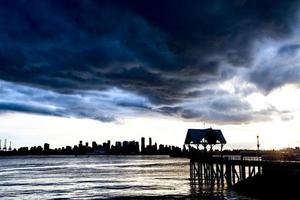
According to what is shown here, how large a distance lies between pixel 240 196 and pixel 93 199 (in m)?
15.5

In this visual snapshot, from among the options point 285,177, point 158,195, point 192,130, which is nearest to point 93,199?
point 158,195

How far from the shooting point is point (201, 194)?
151ft

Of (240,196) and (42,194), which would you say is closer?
(240,196)

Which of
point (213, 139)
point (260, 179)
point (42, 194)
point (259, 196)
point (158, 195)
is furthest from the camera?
point (213, 139)

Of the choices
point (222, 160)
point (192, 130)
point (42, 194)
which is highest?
point (192, 130)

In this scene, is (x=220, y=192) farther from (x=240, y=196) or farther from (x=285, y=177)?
(x=285, y=177)

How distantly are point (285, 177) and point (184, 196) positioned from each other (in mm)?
12059

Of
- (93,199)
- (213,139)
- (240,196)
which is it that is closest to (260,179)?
(240,196)

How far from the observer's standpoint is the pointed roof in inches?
2729

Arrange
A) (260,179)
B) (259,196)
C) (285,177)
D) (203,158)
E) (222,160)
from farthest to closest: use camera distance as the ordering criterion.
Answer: (203,158)
(222,160)
(260,179)
(259,196)
(285,177)

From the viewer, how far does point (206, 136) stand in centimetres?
7000

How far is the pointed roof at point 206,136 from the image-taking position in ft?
227

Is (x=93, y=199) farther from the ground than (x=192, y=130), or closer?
closer

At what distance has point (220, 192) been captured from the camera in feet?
154
